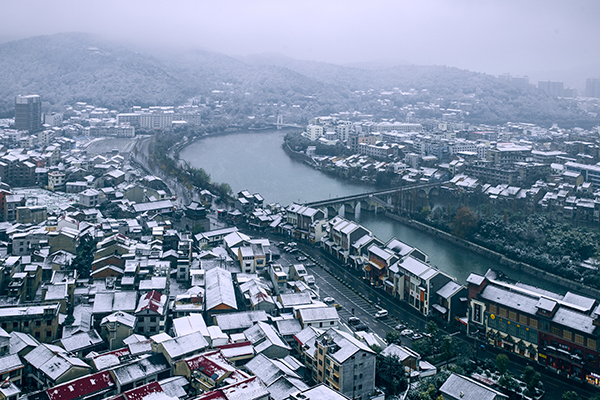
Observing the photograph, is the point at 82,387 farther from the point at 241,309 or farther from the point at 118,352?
the point at 241,309

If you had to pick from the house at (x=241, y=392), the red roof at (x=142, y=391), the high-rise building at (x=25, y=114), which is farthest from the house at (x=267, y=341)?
the high-rise building at (x=25, y=114)

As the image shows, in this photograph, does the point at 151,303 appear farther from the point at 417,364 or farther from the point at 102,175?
the point at 102,175

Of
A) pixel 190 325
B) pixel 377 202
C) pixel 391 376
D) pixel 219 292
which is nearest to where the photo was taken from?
pixel 391 376

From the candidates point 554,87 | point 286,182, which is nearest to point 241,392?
point 286,182

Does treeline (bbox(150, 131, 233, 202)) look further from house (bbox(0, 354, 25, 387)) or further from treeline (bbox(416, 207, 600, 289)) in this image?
house (bbox(0, 354, 25, 387))

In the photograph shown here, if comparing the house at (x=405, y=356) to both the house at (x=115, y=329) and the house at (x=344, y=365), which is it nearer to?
the house at (x=344, y=365)
